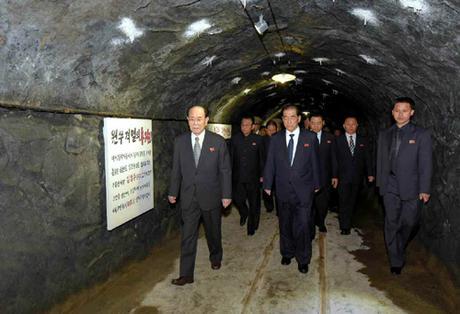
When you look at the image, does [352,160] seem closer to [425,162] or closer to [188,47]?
[425,162]

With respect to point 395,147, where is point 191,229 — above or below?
below

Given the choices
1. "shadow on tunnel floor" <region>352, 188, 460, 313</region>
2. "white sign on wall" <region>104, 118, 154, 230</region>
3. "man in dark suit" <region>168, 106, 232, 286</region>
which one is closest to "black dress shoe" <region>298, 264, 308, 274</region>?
"shadow on tunnel floor" <region>352, 188, 460, 313</region>

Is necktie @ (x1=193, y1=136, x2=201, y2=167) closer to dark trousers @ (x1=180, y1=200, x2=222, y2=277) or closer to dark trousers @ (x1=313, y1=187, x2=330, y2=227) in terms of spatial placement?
dark trousers @ (x1=180, y1=200, x2=222, y2=277)

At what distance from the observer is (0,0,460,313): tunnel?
286 centimetres

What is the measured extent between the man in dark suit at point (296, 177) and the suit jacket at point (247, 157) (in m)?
1.77

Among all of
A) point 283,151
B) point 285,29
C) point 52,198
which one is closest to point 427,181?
point 283,151

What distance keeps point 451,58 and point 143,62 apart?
3073 millimetres

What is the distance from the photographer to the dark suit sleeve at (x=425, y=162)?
4.16 m

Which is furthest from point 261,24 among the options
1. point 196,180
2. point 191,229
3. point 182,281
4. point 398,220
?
point 182,281

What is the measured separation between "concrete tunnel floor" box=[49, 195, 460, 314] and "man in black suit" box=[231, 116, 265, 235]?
0.86 m

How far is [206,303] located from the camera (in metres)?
3.80

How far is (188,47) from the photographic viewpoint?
183 inches

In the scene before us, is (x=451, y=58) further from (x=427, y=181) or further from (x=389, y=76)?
(x=389, y=76)

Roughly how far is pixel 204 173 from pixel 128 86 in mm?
1337
